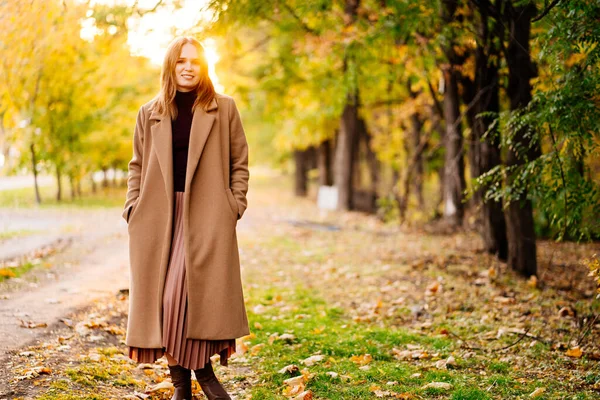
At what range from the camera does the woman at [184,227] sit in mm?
3787

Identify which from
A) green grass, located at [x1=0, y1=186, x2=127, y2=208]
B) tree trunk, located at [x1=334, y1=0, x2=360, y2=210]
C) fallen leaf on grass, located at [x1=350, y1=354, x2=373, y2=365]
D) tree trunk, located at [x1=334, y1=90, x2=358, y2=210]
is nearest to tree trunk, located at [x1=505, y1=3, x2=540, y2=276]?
fallen leaf on grass, located at [x1=350, y1=354, x2=373, y2=365]

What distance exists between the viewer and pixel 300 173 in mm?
27969

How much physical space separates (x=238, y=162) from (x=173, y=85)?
0.64m

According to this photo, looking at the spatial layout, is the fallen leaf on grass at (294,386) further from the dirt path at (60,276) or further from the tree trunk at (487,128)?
the tree trunk at (487,128)

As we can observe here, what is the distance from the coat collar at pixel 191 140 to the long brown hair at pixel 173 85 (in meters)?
0.05

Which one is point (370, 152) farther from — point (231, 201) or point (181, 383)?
point (181, 383)

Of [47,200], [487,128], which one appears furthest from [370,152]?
[487,128]

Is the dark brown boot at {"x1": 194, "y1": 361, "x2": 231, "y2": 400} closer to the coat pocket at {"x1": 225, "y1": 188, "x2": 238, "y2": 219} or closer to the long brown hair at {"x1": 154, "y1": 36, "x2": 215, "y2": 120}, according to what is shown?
the coat pocket at {"x1": 225, "y1": 188, "x2": 238, "y2": 219}

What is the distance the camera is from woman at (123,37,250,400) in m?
3.79

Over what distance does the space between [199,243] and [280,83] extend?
607 inches

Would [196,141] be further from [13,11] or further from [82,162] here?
[82,162]

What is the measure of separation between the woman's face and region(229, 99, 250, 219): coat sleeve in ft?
0.98

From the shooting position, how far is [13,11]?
209 inches

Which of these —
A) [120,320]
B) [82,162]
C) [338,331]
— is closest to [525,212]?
[338,331]
